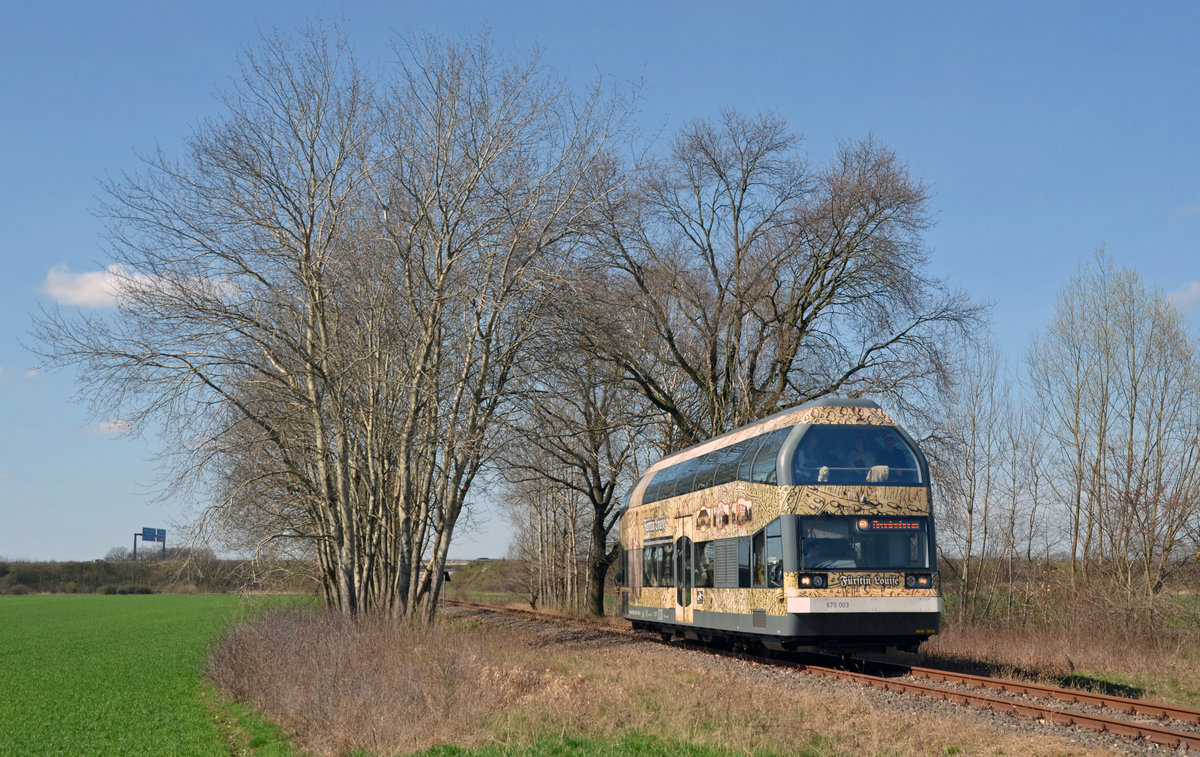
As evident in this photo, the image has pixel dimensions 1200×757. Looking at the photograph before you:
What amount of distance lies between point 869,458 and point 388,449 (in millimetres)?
11016

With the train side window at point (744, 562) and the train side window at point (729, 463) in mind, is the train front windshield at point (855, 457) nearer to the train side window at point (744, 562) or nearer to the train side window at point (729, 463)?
the train side window at point (744, 562)

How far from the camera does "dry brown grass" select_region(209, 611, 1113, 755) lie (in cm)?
1040

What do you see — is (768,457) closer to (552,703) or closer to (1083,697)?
(1083,697)

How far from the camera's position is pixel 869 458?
55.7 feet

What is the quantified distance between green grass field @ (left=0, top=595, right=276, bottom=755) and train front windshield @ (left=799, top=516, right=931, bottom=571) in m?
9.05

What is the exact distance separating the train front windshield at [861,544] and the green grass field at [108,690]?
356 inches

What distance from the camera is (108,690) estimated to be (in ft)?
80.4

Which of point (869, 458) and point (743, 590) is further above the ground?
point (869, 458)

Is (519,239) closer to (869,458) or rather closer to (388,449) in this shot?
(388,449)

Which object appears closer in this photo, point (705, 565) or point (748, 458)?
point (748, 458)

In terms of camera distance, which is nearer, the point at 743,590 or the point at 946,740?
the point at 946,740

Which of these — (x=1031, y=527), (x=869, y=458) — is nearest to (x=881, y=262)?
(x=1031, y=527)

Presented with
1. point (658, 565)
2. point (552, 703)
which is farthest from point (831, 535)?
point (658, 565)

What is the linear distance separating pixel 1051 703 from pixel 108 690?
20892 mm
